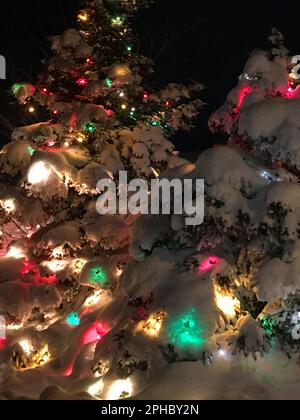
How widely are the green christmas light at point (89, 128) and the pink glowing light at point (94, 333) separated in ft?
11.2

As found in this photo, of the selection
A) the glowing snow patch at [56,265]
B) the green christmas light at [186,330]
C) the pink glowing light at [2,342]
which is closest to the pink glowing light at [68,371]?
the pink glowing light at [2,342]

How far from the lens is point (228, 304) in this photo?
19.1 ft

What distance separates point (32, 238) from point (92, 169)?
190cm

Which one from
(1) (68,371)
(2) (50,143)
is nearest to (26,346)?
(1) (68,371)

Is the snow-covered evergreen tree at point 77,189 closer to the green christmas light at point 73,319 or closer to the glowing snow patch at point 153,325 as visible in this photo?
the green christmas light at point 73,319

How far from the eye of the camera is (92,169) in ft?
26.2

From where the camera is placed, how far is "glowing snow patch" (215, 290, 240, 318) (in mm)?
5758

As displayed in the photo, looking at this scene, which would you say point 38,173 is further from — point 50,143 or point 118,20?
point 118,20

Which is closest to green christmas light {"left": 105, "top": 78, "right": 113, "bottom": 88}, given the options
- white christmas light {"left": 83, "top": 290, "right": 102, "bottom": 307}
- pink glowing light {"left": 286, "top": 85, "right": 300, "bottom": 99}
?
pink glowing light {"left": 286, "top": 85, "right": 300, "bottom": 99}

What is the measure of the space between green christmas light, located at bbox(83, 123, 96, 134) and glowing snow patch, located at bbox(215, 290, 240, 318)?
13.6 ft

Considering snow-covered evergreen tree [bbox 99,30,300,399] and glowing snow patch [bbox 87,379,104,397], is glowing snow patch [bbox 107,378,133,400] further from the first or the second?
glowing snow patch [bbox 87,379,104,397]

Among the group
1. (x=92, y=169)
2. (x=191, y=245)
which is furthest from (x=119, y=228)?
(x=191, y=245)
